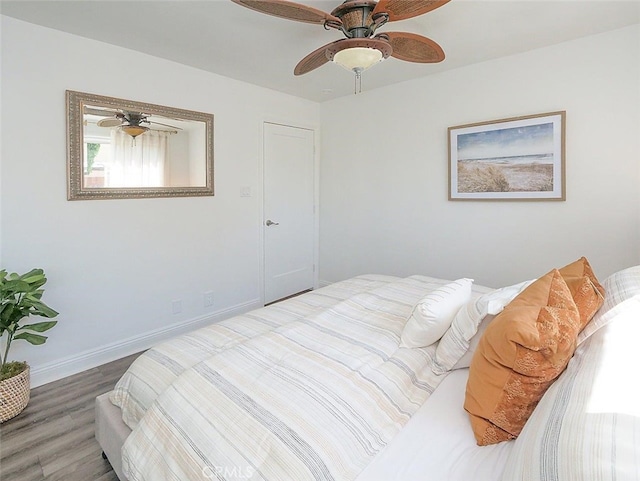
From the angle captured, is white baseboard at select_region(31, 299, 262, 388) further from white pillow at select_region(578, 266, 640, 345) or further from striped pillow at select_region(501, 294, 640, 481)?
white pillow at select_region(578, 266, 640, 345)

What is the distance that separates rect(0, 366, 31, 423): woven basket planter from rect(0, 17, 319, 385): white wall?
1.20 ft

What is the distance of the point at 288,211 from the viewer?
4.21 metres

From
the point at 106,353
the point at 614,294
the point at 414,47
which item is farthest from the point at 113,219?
the point at 614,294

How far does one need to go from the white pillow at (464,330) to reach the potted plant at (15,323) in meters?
2.23

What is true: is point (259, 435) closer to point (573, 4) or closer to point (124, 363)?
point (124, 363)

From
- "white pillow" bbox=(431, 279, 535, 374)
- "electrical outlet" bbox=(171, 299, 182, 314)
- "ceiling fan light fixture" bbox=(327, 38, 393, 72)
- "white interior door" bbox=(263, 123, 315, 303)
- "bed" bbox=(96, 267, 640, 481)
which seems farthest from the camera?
"white interior door" bbox=(263, 123, 315, 303)

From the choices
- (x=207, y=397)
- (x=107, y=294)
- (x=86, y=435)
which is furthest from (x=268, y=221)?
(x=207, y=397)

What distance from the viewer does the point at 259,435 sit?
39.6 inches

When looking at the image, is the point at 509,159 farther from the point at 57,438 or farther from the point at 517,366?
the point at 57,438

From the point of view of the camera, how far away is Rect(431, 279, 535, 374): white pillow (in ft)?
4.46

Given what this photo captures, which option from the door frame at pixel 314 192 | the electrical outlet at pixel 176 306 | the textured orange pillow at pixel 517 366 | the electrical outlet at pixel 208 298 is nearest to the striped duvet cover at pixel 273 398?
the textured orange pillow at pixel 517 366

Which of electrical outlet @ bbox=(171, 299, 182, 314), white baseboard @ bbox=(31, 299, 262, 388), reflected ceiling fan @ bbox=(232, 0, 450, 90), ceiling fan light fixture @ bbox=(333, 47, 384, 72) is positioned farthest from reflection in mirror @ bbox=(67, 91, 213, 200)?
ceiling fan light fixture @ bbox=(333, 47, 384, 72)

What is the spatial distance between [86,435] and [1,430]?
0.50 metres

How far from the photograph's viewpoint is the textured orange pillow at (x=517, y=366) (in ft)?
3.34
